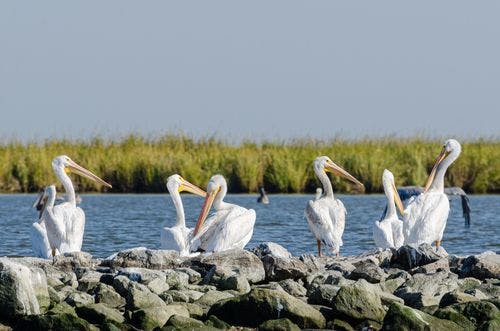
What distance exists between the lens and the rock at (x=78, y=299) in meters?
9.05

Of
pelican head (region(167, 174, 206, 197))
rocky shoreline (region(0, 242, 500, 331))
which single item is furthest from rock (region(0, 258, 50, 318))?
pelican head (region(167, 174, 206, 197))

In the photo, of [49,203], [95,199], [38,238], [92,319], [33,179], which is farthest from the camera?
[33,179]

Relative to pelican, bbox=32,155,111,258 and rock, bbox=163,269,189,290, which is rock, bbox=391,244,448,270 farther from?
pelican, bbox=32,155,111,258

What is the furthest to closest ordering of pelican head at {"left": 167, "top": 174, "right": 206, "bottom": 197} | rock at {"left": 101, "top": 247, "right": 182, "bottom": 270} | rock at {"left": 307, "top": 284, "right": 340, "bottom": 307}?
pelican head at {"left": 167, "top": 174, "right": 206, "bottom": 197}
rock at {"left": 101, "top": 247, "right": 182, "bottom": 270}
rock at {"left": 307, "top": 284, "right": 340, "bottom": 307}

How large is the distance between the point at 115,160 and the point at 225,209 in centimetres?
1582

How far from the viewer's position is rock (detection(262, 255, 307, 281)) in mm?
10224

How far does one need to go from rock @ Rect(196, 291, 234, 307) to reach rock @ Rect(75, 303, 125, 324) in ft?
2.34

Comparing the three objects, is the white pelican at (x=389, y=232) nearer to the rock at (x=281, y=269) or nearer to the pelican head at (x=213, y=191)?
the pelican head at (x=213, y=191)

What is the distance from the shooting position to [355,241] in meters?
16.8

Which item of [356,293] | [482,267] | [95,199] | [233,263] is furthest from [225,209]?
[95,199]

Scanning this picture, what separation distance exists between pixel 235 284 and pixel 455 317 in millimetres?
1836

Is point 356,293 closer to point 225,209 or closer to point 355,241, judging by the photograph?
point 225,209

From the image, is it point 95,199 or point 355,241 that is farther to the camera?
point 95,199

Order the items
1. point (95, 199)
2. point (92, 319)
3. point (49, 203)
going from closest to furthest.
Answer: point (92, 319) < point (49, 203) < point (95, 199)
